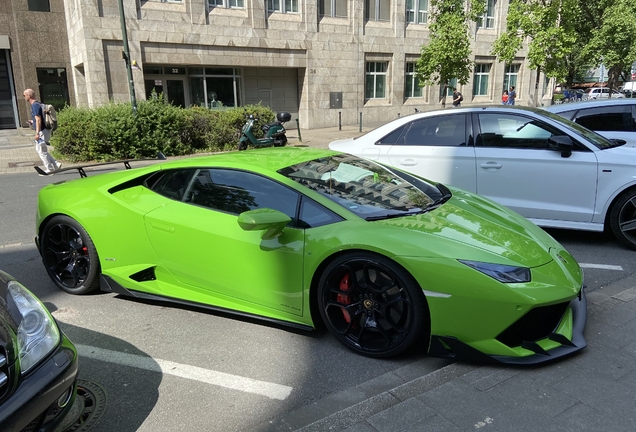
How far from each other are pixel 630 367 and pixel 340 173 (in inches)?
90.1

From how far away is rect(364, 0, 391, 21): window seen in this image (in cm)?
2519

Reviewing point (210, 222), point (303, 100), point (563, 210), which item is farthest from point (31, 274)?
point (303, 100)

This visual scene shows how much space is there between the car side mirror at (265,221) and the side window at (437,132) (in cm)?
350

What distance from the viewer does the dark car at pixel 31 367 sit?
6.41 ft

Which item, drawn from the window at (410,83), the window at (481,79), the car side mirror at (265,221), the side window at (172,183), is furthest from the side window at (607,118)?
the window at (481,79)

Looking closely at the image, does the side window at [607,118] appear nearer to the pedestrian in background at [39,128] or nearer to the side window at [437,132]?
the side window at [437,132]

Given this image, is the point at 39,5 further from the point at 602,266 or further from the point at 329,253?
the point at 602,266

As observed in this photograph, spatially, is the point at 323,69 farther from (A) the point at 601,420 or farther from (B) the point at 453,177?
(A) the point at 601,420

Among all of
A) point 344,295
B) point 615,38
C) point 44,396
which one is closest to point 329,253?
point 344,295

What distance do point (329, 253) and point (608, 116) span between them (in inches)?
240

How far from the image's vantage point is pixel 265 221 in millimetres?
3123

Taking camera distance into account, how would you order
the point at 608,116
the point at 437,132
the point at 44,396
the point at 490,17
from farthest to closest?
the point at 490,17 < the point at 608,116 < the point at 437,132 < the point at 44,396

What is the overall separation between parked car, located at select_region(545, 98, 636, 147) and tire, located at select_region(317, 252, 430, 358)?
5.56m

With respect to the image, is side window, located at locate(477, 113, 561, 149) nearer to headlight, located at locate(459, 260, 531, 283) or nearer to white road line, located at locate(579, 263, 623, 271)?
white road line, located at locate(579, 263, 623, 271)
